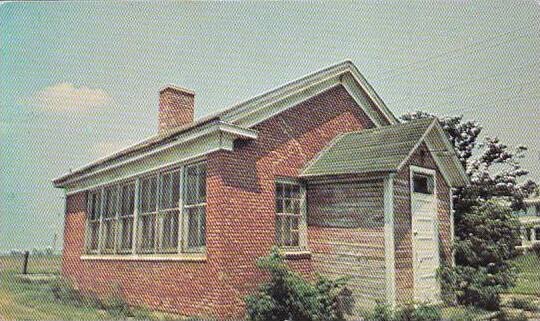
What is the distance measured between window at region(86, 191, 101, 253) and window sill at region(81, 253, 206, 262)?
1.10 ft

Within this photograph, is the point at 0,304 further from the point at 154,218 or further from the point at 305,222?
the point at 305,222

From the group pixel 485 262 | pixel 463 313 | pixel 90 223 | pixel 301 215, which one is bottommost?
pixel 463 313

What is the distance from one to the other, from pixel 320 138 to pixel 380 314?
16.5ft

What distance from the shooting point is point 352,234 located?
10.9m

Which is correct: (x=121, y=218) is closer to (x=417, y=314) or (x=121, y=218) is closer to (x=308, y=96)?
(x=308, y=96)

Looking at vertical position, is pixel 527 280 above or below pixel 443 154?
below

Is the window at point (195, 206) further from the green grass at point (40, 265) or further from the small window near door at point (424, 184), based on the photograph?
the green grass at point (40, 265)

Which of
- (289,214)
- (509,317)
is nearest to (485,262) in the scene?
(509,317)

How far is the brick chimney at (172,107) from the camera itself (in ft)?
58.1

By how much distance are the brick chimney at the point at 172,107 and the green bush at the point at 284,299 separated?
888cm

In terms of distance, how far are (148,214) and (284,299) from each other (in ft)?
16.2

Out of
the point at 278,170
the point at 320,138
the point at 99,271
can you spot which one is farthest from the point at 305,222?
the point at 99,271

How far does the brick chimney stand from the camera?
58.1 ft

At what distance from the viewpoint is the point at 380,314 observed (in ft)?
31.2
